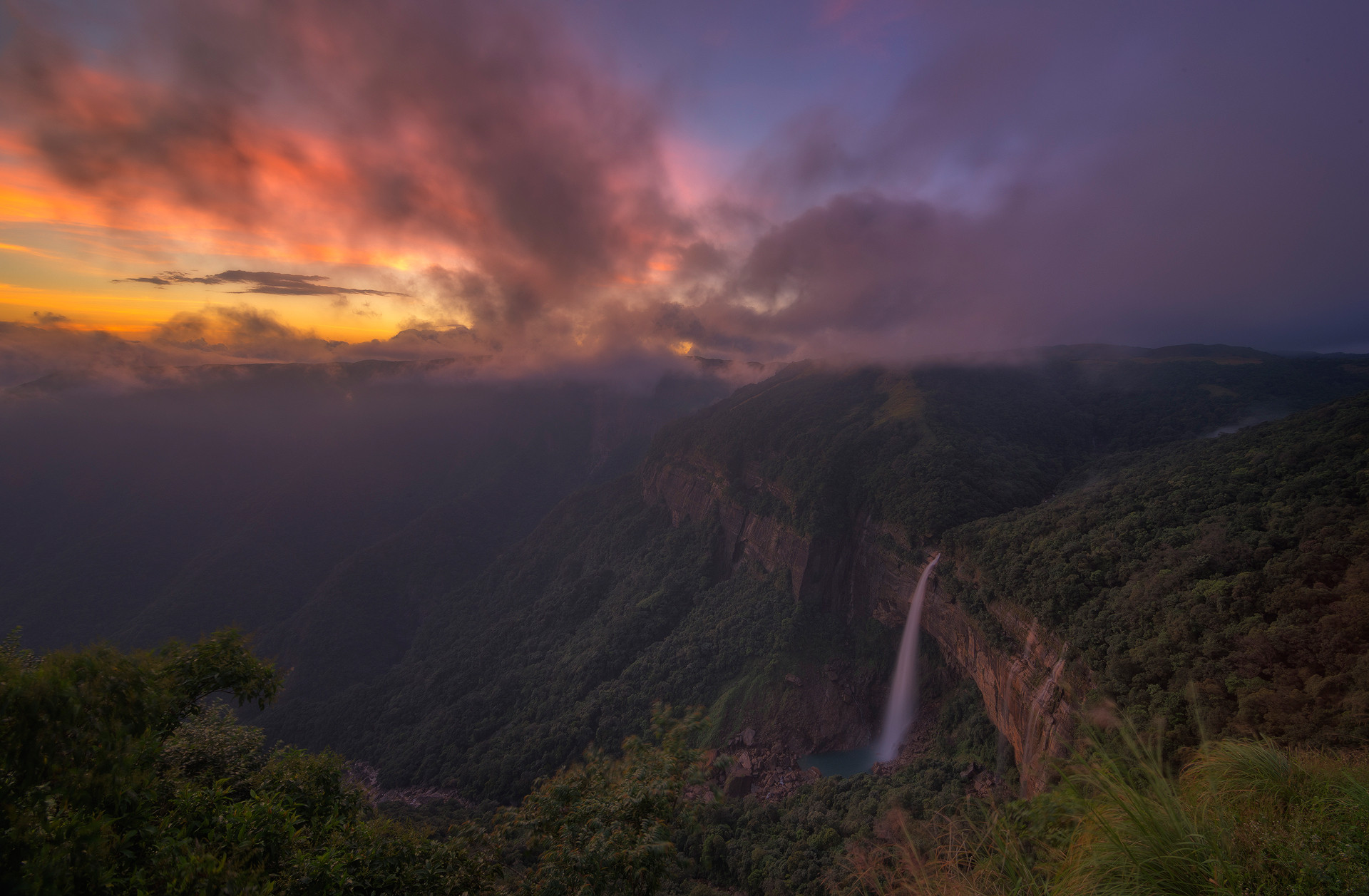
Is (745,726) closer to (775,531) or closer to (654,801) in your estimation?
(775,531)

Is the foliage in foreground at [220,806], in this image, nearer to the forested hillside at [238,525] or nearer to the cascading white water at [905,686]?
the cascading white water at [905,686]

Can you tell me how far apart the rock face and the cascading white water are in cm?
119

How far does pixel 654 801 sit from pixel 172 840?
7261 millimetres

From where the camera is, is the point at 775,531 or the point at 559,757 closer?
the point at 559,757

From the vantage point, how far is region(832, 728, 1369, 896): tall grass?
4105 mm

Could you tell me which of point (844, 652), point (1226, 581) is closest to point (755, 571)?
point (844, 652)

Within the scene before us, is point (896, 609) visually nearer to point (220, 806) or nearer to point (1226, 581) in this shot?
point (1226, 581)

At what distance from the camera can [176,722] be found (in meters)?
7.05

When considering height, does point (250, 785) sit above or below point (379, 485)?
above

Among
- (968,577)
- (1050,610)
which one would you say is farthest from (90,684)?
(968,577)

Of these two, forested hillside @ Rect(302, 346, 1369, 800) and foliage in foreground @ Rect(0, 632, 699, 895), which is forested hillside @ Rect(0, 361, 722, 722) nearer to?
forested hillside @ Rect(302, 346, 1369, 800)

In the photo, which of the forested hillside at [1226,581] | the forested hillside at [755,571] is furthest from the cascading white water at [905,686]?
the forested hillside at [1226,581]

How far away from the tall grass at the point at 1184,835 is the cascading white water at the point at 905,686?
41301 millimetres

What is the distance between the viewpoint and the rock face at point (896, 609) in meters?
25.2
